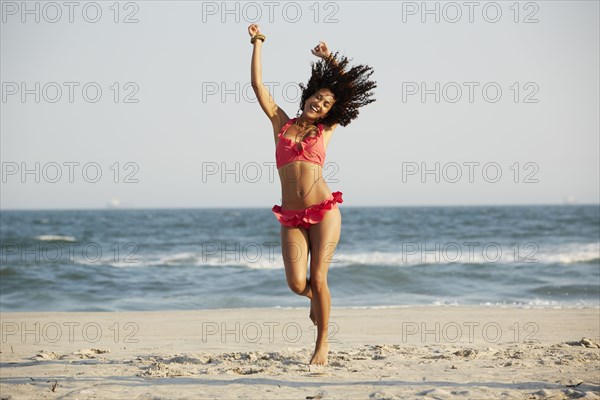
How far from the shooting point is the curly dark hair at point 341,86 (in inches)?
200

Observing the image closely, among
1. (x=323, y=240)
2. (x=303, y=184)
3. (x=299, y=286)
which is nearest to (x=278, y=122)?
(x=303, y=184)

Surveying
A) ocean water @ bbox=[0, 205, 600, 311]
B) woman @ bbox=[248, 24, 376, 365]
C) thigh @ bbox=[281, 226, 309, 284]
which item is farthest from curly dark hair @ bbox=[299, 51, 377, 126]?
ocean water @ bbox=[0, 205, 600, 311]

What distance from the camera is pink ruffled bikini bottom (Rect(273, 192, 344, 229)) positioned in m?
4.89

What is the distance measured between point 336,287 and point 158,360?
22.5ft

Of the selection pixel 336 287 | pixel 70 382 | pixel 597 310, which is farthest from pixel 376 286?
pixel 70 382

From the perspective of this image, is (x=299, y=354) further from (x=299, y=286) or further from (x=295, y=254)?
(x=295, y=254)

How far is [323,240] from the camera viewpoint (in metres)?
4.88

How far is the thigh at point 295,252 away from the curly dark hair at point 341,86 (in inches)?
34.3

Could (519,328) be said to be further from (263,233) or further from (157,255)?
(263,233)

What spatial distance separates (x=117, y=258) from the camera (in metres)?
19.8

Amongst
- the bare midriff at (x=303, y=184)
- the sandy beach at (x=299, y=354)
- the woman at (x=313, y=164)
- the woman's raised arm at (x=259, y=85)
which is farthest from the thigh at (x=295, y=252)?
the woman's raised arm at (x=259, y=85)

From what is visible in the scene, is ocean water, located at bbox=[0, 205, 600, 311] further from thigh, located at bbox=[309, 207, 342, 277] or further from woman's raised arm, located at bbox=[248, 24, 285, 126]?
woman's raised arm, located at bbox=[248, 24, 285, 126]

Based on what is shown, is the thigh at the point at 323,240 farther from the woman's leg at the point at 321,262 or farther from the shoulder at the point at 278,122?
the shoulder at the point at 278,122

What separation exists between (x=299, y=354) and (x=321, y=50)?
8.15ft
